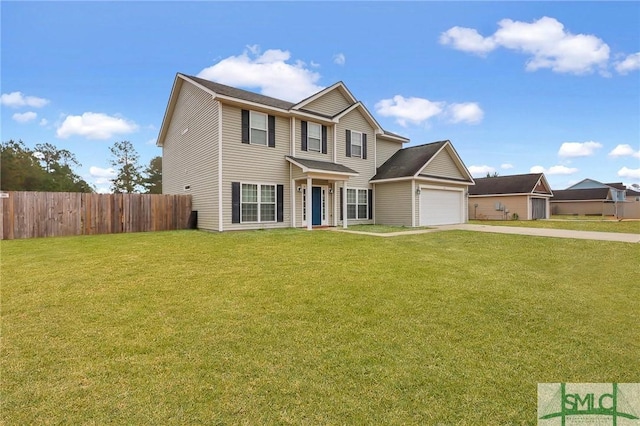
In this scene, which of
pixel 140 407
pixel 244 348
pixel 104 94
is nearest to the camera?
pixel 140 407

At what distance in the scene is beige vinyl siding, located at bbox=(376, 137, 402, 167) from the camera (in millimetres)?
19750

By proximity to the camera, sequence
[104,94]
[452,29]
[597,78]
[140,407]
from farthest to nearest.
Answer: [104,94], [597,78], [452,29], [140,407]

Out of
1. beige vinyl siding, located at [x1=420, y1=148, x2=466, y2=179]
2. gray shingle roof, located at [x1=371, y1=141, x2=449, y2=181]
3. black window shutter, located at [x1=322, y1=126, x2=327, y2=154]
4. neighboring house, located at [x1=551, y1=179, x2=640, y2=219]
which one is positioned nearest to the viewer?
black window shutter, located at [x1=322, y1=126, x2=327, y2=154]

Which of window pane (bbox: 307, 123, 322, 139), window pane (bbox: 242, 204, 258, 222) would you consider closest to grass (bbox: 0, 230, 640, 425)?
window pane (bbox: 242, 204, 258, 222)

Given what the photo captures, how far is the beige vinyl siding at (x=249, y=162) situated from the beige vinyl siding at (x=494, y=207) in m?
23.7

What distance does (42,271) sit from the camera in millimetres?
5922

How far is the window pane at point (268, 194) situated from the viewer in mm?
14359

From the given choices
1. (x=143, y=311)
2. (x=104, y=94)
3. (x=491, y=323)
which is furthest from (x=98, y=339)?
(x=104, y=94)

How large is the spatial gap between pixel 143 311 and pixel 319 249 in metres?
5.12

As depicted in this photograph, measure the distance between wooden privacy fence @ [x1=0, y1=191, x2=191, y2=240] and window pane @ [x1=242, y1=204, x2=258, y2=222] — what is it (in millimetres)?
3273

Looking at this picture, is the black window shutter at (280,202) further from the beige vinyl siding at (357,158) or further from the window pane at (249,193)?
the beige vinyl siding at (357,158)

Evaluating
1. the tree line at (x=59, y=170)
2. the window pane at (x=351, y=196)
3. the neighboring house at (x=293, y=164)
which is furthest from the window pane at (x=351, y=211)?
the tree line at (x=59, y=170)

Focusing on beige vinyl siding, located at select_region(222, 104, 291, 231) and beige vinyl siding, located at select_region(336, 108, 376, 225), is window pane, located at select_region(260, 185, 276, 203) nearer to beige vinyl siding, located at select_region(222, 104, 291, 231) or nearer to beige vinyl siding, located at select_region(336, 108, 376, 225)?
beige vinyl siding, located at select_region(222, 104, 291, 231)

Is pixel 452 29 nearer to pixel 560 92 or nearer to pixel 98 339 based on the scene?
pixel 560 92
